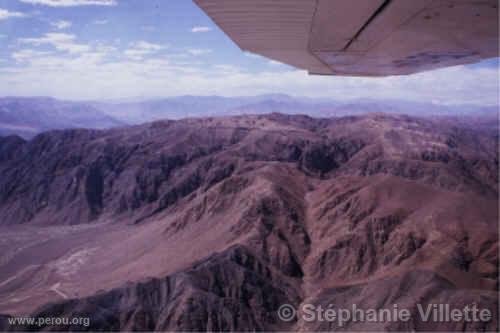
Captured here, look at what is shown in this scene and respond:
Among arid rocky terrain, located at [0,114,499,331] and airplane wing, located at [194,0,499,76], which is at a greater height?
airplane wing, located at [194,0,499,76]

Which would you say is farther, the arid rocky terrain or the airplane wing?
the arid rocky terrain

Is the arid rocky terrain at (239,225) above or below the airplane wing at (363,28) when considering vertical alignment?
below

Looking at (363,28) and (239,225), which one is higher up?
(363,28)

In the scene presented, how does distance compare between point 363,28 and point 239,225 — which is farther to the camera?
point 239,225

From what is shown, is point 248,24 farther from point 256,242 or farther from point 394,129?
point 394,129

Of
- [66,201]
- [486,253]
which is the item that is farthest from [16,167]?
[486,253]
